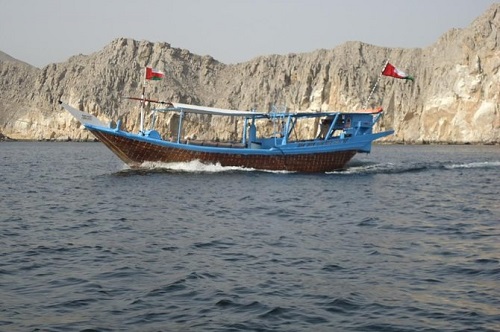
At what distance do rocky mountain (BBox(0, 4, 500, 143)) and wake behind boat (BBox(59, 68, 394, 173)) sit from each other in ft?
284

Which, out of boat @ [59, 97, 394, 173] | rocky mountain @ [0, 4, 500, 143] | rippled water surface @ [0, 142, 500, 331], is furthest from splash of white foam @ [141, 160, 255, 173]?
rocky mountain @ [0, 4, 500, 143]

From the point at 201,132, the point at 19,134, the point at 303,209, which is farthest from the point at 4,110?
the point at 303,209

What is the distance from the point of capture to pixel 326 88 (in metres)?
162

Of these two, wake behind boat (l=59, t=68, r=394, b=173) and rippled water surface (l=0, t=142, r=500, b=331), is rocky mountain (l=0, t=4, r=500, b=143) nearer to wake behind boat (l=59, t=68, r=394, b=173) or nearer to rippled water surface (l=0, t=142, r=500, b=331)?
wake behind boat (l=59, t=68, r=394, b=173)

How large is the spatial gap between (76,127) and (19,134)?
20.5 metres

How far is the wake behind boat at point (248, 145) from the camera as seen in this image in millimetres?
39156

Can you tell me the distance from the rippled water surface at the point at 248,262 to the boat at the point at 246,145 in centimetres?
1117

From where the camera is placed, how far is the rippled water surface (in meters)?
10.4

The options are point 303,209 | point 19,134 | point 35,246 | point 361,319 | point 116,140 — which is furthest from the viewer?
point 19,134

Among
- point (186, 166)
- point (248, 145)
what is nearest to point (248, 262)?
point (186, 166)

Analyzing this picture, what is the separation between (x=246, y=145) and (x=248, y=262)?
1161 inches

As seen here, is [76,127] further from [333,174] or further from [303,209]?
[303,209]

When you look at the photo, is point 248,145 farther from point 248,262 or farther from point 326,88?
point 326,88

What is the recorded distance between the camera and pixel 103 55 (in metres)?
200
